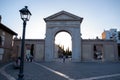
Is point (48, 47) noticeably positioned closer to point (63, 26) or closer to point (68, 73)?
point (63, 26)

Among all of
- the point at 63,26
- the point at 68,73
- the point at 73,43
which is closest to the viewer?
the point at 68,73

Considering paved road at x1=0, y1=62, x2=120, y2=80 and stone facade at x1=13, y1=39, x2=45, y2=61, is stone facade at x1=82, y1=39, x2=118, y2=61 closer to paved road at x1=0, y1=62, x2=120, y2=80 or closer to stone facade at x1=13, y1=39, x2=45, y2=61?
stone facade at x1=13, y1=39, x2=45, y2=61

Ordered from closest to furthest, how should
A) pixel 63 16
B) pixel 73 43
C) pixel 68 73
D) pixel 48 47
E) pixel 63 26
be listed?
1. pixel 68 73
2. pixel 48 47
3. pixel 73 43
4. pixel 63 26
5. pixel 63 16

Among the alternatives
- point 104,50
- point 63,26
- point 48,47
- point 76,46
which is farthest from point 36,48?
point 104,50

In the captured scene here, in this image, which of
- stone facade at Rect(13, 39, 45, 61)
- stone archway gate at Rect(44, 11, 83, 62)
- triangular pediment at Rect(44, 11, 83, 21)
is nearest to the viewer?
stone facade at Rect(13, 39, 45, 61)

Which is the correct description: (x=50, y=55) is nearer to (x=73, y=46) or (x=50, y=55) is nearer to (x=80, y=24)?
(x=73, y=46)

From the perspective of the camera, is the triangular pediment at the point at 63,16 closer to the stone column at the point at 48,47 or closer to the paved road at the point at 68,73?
the stone column at the point at 48,47

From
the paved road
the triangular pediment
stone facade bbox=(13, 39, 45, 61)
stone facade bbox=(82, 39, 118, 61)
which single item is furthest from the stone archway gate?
the paved road

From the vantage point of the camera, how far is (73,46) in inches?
1339

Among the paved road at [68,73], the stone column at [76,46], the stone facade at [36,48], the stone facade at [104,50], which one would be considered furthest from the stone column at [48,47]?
the paved road at [68,73]

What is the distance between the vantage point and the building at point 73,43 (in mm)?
33469

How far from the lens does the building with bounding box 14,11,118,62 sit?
3347 centimetres

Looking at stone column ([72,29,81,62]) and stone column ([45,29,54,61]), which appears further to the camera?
stone column ([45,29,54,61])

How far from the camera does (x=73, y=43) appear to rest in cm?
3419
